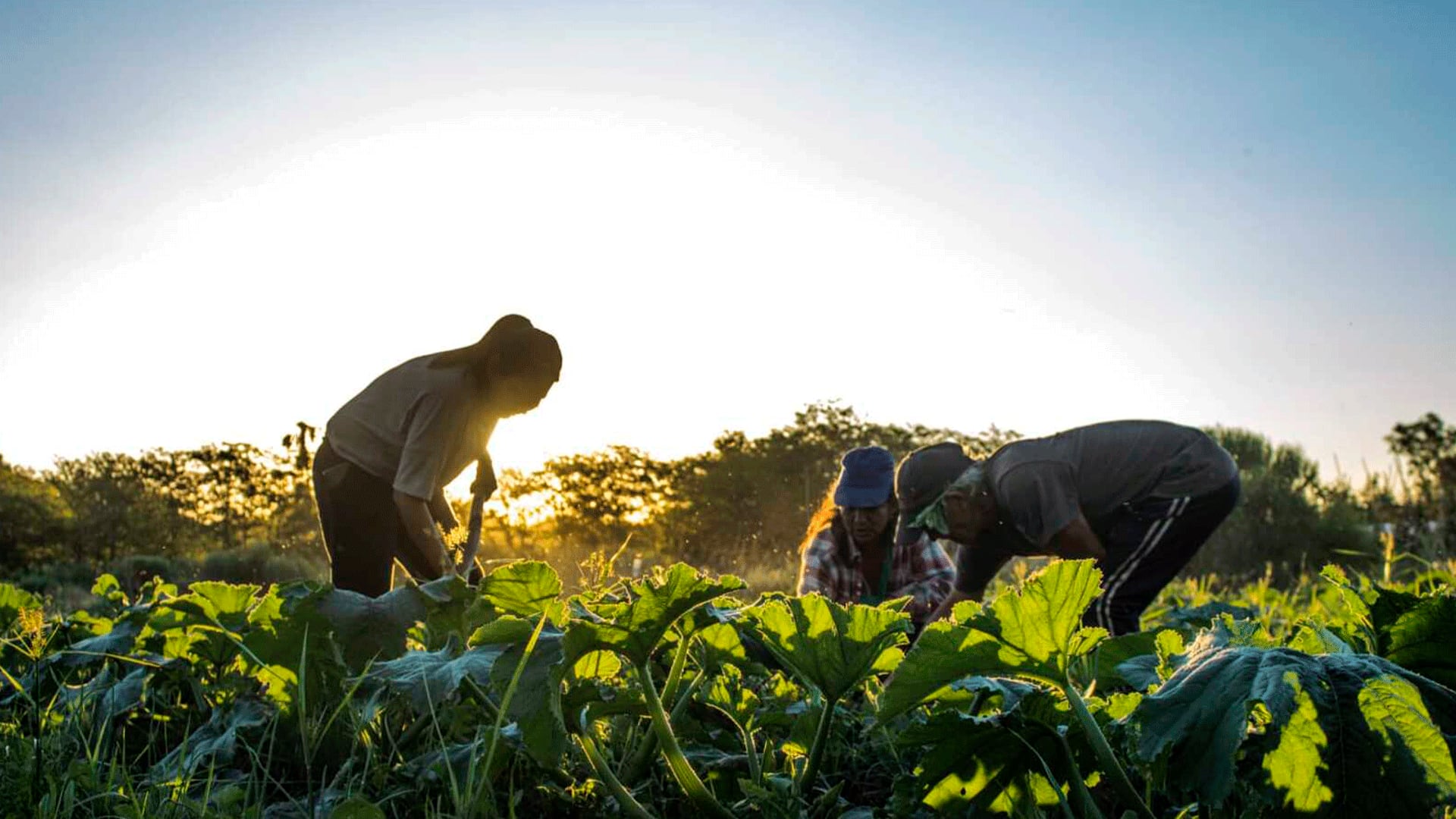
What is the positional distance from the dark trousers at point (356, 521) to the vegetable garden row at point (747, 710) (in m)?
2.16

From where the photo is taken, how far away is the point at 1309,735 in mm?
896

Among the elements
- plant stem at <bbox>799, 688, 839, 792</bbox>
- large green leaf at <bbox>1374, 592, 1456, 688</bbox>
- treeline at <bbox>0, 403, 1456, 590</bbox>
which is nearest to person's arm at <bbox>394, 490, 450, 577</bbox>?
plant stem at <bbox>799, 688, 839, 792</bbox>

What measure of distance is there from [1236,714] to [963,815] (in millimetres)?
401

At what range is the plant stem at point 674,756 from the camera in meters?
1.21

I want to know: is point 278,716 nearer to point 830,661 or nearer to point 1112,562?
point 830,661

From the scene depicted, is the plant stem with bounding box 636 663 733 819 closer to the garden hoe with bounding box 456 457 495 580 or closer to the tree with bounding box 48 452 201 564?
the garden hoe with bounding box 456 457 495 580

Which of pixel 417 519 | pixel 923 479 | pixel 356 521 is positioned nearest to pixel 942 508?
pixel 923 479

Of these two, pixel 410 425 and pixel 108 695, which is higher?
pixel 410 425

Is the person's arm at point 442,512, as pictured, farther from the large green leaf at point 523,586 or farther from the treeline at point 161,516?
the treeline at point 161,516

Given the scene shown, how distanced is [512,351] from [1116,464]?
2.70 meters

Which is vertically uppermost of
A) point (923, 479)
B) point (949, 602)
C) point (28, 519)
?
point (28, 519)

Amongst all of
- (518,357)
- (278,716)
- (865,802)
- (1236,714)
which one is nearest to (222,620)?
(278,716)

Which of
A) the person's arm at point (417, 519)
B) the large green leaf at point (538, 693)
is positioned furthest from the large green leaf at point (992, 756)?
the person's arm at point (417, 519)

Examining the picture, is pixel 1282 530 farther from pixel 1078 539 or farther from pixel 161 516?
pixel 161 516
